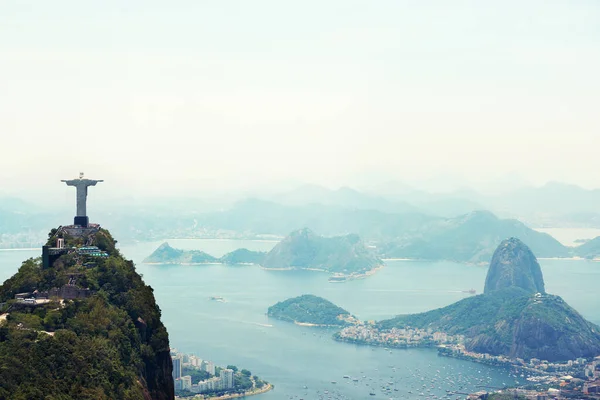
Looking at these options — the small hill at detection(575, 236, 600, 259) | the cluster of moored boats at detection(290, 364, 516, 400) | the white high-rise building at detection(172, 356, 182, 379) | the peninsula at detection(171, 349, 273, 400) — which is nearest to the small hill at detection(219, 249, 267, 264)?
the small hill at detection(575, 236, 600, 259)

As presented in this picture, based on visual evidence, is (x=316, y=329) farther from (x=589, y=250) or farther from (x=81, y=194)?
(x=589, y=250)

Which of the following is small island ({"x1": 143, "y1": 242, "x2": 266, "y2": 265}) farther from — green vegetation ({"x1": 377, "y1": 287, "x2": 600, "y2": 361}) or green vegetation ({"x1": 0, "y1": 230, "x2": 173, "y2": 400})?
green vegetation ({"x1": 0, "y1": 230, "x2": 173, "y2": 400})

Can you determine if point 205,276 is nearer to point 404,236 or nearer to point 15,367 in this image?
point 404,236

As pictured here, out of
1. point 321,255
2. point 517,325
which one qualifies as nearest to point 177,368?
point 517,325

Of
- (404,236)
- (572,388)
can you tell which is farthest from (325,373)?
(404,236)

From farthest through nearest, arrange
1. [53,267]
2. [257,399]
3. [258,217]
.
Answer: [258,217]
[257,399]
[53,267]
